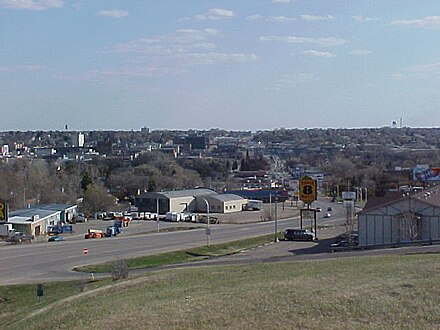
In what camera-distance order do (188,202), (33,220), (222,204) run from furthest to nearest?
(188,202), (222,204), (33,220)

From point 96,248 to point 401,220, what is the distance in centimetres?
2150

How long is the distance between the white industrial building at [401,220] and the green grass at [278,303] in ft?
75.7

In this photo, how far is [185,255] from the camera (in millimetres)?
47031

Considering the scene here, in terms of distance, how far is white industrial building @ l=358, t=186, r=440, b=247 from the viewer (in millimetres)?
43031

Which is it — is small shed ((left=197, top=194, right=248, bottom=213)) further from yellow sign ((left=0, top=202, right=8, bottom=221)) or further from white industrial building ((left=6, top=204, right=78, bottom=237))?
yellow sign ((left=0, top=202, right=8, bottom=221))

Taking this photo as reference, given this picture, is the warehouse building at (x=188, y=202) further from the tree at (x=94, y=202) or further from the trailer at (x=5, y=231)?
the trailer at (x=5, y=231)

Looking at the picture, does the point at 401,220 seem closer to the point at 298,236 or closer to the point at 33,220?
the point at 298,236

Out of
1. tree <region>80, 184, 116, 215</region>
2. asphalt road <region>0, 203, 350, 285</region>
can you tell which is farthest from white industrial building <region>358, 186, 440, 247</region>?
tree <region>80, 184, 116, 215</region>

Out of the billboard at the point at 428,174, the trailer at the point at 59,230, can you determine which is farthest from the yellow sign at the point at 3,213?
the billboard at the point at 428,174

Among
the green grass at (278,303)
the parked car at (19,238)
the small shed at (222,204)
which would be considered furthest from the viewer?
the small shed at (222,204)

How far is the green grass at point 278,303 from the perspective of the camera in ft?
45.2

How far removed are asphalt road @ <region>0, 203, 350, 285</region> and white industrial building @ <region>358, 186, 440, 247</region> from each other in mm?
13762

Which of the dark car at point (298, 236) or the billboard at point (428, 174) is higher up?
the billboard at point (428, 174)

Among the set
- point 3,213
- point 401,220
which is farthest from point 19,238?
point 401,220
